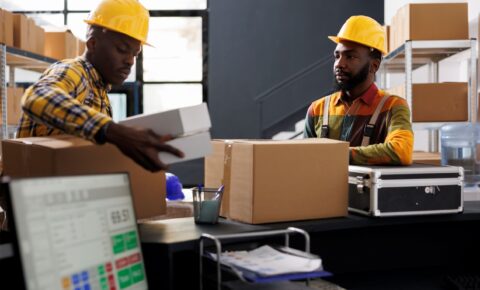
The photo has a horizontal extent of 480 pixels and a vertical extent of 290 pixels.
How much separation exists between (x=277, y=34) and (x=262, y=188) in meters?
6.12

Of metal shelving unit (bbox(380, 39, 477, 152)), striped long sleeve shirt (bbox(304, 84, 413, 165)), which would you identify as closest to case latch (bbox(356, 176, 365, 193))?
striped long sleeve shirt (bbox(304, 84, 413, 165))

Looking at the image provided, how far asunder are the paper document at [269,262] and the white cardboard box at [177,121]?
0.32 meters

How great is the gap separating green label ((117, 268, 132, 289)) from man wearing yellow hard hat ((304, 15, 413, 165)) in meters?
1.56

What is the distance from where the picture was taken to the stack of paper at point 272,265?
1.33 m

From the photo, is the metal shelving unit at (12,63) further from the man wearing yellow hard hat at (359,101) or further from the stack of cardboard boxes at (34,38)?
the man wearing yellow hard hat at (359,101)

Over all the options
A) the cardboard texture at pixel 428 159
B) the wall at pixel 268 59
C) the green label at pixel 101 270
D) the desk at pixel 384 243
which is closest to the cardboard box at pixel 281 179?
the desk at pixel 384 243

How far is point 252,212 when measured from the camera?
1783 millimetres

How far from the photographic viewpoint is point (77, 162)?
155 centimetres

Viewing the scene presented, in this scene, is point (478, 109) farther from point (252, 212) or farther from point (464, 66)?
point (252, 212)

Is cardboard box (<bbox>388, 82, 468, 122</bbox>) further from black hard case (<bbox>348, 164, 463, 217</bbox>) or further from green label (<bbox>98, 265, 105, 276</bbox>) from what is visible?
green label (<bbox>98, 265, 105, 276</bbox>)

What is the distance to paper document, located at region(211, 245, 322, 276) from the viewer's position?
1.35 m

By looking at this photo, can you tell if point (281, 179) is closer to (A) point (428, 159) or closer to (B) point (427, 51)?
(A) point (428, 159)

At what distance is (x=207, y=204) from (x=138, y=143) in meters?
0.41

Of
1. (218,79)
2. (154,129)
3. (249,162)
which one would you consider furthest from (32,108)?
(218,79)
